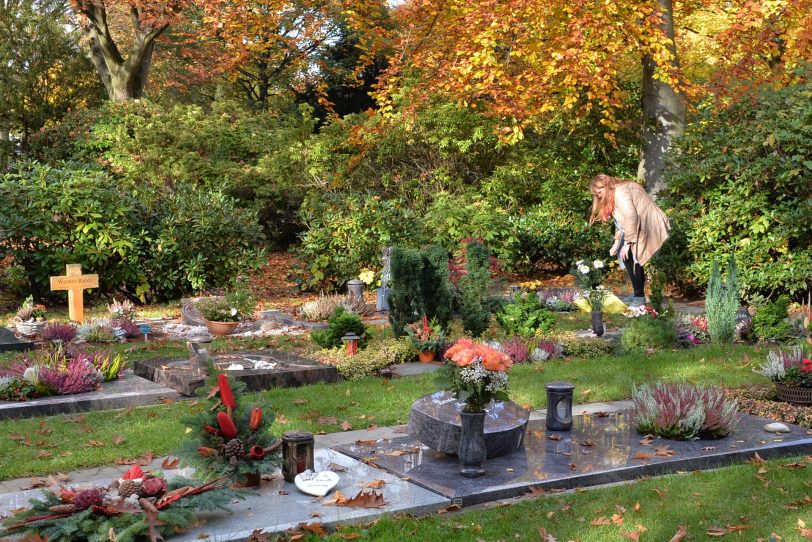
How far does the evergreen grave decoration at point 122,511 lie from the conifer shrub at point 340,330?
5.23 metres

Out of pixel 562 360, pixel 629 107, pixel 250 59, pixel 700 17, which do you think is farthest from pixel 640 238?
pixel 250 59

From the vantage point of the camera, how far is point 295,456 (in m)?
6.11

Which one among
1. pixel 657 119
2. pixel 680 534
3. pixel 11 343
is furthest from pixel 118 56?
pixel 680 534

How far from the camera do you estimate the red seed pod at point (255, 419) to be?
6.16 metres

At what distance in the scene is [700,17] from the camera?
26734mm

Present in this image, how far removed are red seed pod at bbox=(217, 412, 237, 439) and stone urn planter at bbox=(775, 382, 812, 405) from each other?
5071 millimetres

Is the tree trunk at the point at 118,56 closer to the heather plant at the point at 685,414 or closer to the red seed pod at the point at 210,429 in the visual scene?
the heather plant at the point at 685,414

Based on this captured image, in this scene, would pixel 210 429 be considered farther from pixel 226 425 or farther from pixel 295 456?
pixel 295 456

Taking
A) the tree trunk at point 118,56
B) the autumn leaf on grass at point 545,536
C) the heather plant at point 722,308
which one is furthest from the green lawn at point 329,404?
the tree trunk at point 118,56

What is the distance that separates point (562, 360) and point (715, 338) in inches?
86.5

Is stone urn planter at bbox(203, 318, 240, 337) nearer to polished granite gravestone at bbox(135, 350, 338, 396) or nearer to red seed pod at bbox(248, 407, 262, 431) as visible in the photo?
polished granite gravestone at bbox(135, 350, 338, 396)

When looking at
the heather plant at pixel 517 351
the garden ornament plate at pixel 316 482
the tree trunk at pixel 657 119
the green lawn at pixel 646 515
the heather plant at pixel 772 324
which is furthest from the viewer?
the tree trunk at pixel 657 119

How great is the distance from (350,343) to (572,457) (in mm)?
4187

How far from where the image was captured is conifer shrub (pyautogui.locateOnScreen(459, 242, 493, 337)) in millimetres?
11812
